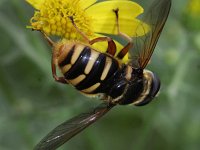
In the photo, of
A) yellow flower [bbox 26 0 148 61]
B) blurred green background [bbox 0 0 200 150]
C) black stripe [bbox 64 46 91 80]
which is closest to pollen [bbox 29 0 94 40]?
yellow flower [bbox 26 0 148 61]

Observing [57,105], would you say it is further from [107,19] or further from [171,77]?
[107,19]

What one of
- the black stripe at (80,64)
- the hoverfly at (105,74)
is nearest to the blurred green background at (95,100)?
the hoverfly at (105,74)

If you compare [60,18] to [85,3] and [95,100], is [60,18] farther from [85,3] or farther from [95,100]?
[95,100]

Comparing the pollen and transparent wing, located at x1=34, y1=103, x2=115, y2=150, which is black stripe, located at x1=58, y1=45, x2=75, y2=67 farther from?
the pollen

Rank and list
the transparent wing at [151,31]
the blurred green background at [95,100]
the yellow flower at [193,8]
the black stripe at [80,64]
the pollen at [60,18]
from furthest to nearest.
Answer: the blurred green background at [95,100] < the yellow flower at [193,8] < the pollen at [60,18] < the transparent wing at [151,31] < the black stripe at [80,64]

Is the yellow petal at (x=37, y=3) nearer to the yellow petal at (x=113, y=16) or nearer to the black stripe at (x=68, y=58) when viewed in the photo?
the yellow petal at (x=113, y=16)

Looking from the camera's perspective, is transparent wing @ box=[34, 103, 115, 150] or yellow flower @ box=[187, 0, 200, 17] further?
yellow flower @ box=[187, 0, 200, 17]
